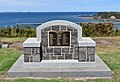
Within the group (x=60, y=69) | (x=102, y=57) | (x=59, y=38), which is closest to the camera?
(x=60, y=69)

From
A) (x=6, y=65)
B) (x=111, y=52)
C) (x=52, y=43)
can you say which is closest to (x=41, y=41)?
(x=52, y=43)

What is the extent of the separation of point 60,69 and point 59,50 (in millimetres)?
764

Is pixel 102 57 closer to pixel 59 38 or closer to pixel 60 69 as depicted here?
pixel 59 38

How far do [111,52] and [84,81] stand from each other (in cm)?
452

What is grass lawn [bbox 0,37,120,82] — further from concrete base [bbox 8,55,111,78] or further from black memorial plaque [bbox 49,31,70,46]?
black memorial plaque [bbox 49,31,70,46]

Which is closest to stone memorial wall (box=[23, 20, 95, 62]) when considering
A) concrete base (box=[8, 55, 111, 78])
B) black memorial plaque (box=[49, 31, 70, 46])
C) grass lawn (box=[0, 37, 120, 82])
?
black memorial plaque (box=[49, 31, 70, 46])

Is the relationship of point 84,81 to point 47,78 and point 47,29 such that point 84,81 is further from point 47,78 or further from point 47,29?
point 47,29

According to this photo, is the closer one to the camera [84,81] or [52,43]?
[84,81]

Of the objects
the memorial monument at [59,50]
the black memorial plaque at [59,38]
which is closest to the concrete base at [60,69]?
the memorial monument at [59,50]

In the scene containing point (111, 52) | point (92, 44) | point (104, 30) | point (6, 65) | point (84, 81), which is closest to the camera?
point (84, 81)

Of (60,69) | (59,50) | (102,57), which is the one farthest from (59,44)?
(102,57)

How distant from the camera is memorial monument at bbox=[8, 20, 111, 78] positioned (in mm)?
7637

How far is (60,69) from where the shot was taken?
7266mm

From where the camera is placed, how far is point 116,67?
26.3ft
